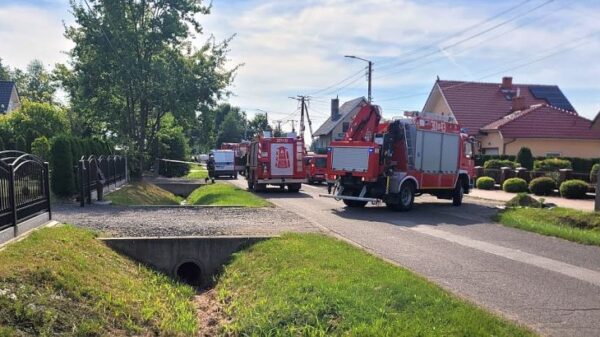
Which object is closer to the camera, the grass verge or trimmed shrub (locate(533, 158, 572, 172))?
the grass verge

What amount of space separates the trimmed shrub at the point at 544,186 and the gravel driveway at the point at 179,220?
1322 cm

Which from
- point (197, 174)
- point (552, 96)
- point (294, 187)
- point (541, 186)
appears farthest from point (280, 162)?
point (552, 96)

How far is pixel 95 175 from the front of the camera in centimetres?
1850

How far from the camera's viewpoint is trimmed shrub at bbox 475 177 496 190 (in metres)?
27.6

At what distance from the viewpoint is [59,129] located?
35594 mm

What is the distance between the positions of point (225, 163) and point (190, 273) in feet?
110

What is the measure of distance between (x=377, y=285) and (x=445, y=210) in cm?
1204

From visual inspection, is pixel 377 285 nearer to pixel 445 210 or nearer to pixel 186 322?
pixel 186 322

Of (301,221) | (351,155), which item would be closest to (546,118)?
(351,155)

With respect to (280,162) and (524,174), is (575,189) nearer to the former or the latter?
(524,174)

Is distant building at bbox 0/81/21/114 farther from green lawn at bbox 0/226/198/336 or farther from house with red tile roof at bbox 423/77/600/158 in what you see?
green lawn at bbox 0/226/198/336

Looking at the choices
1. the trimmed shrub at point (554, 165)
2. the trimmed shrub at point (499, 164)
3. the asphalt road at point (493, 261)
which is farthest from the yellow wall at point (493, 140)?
the asphalt road at point (493, 261)

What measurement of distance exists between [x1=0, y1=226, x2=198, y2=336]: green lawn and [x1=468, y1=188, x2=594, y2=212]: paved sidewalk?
15063 mm

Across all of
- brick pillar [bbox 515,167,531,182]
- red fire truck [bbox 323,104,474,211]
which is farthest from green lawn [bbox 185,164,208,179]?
red fire truck [bbox 323,104,474,211]
